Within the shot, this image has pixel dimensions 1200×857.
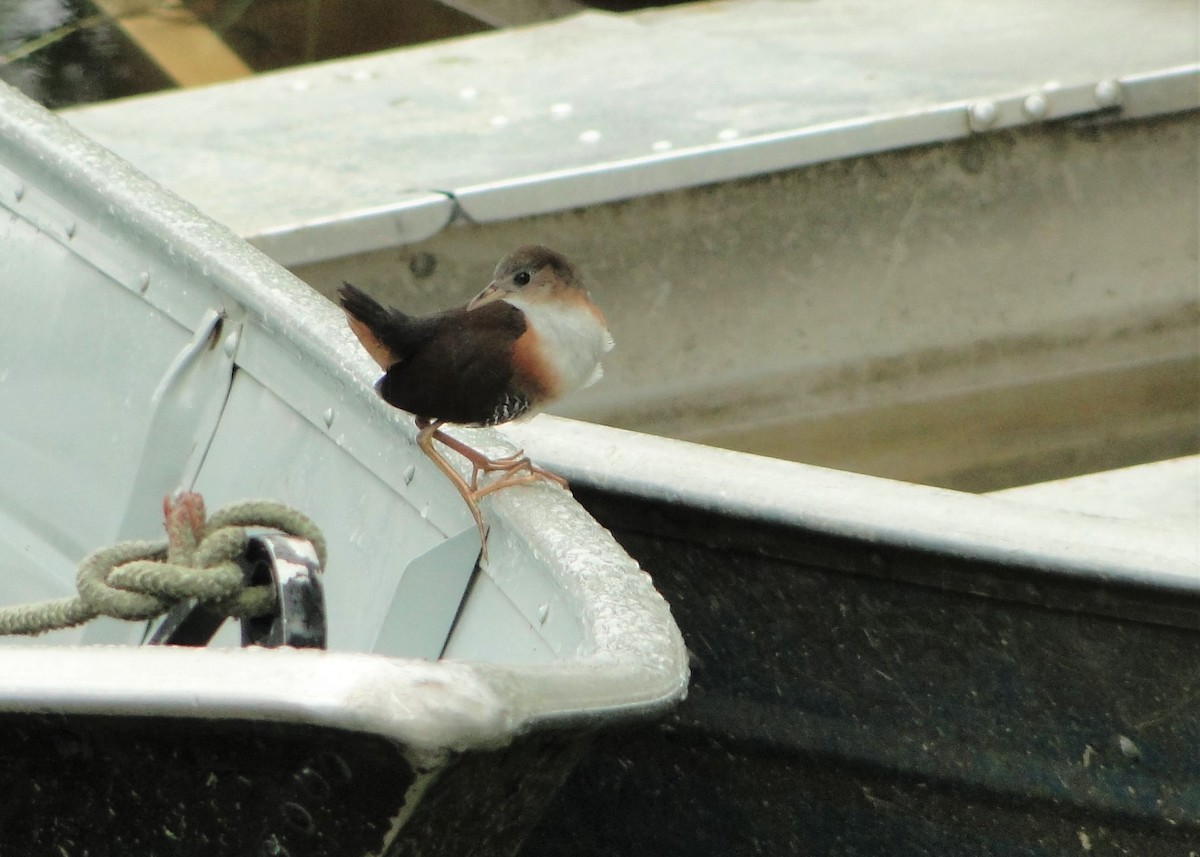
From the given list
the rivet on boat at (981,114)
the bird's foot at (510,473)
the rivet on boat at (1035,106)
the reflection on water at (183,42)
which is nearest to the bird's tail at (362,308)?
the bird's foot at (510,473)

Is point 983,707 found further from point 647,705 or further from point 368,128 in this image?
point 368,128

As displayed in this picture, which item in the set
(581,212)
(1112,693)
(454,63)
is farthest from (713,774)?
(454,63)

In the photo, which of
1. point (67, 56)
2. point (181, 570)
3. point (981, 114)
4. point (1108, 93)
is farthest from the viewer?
point (67, 56)

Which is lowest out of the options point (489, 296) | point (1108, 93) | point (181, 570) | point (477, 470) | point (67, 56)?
point (67, 56)

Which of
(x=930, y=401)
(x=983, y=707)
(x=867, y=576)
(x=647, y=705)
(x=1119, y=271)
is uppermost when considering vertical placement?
(x=647, y=705)

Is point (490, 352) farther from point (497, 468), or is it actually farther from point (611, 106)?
point (611, 106)

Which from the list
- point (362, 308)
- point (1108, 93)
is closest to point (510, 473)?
point (362, 308)

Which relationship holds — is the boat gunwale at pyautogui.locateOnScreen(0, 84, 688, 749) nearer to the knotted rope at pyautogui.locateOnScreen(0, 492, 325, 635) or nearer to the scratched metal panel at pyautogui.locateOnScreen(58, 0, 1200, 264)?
the knotted rope at pyautogui.locateOnScreen(0, 492, 325, 635)
